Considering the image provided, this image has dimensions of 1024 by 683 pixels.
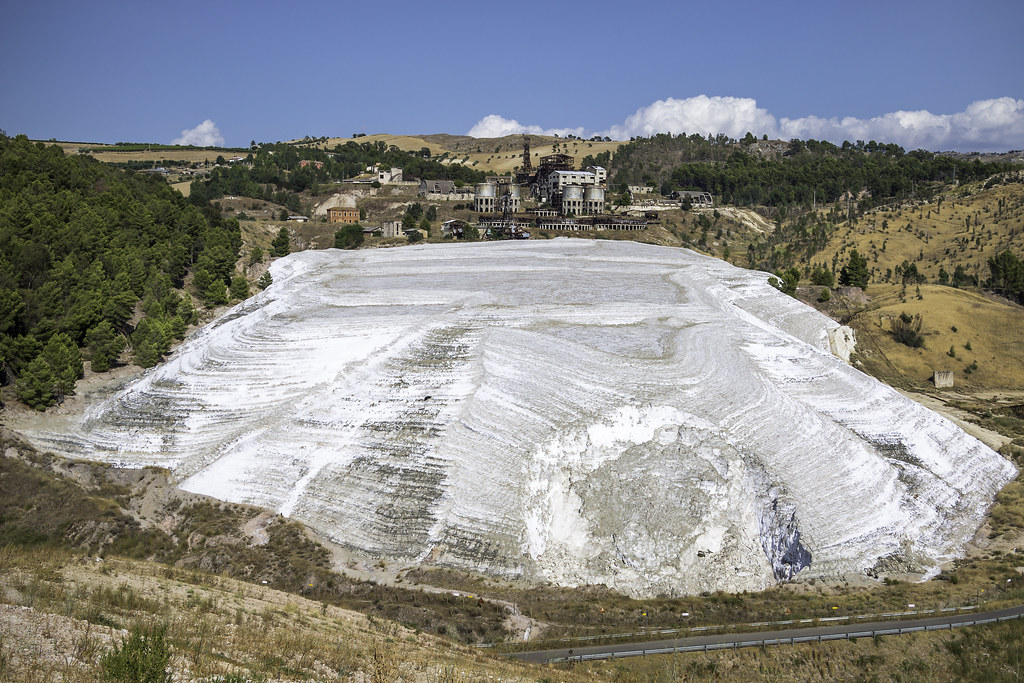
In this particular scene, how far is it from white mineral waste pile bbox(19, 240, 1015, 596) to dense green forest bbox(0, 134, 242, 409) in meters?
4.61

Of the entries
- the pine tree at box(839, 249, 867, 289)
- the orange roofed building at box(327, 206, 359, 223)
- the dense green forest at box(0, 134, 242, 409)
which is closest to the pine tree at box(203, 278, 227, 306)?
the dense green forest at box(0, 134, 242, 409)

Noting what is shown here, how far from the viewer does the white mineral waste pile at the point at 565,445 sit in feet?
104

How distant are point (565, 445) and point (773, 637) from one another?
13141 mm

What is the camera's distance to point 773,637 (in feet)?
84.8

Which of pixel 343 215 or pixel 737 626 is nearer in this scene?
pixel 737 626

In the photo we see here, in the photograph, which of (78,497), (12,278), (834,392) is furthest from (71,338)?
(834,392)

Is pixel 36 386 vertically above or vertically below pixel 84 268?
below

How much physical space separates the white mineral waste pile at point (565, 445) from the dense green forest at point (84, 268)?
4.61 m

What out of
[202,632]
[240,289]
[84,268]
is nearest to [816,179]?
[240,289]

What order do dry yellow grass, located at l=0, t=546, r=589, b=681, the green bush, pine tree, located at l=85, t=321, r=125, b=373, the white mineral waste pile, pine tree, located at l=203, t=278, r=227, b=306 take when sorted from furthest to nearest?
pine tree, located at l=203, t=278, r=227, b=306 → pine tree, located at l=85, t=321, r=125, b=373 → the white mineral waste pile → dry yellow grass, located at l=0, t=546, r=589, b=681 → the green bush

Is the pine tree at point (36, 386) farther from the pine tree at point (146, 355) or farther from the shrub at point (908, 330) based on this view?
the shrub at point (908, 330)

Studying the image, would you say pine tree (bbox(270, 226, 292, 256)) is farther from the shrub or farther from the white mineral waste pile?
the shrub

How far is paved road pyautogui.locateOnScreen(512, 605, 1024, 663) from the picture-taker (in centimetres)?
2478

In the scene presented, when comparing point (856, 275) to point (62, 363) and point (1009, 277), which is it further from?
point (62, 363)
